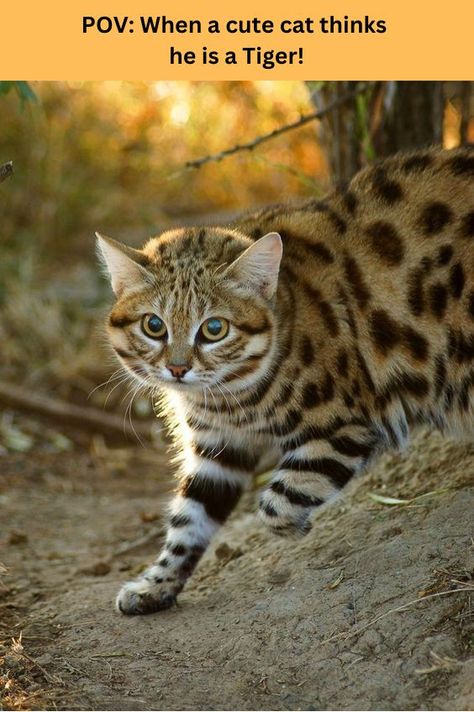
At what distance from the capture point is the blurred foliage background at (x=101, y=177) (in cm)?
873

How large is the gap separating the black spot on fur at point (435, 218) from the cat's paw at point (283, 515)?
4.31ft

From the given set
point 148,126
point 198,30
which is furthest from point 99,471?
point 148,126

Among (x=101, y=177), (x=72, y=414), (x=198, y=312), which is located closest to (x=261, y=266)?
(x=198, y=312)

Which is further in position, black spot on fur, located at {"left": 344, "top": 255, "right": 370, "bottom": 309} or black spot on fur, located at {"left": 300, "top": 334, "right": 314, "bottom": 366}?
black spot on fur, located at {"left": 344, "top": 255, "right": 370, "bottom": 309}

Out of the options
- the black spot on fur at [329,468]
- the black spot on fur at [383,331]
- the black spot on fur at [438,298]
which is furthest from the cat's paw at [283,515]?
the black spot on fur at [438,298]

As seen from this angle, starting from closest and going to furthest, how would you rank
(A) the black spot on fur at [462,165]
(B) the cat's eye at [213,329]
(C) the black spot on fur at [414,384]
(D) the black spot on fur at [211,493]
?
(B) the cat's eye at [213,329] → (C) the black spot on fur at [414,384] → (A) the black spot on fur at [462,165] → (D) the black spot on fur at [211,493]

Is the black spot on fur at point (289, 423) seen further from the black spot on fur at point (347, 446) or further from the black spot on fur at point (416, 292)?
the black spot on fur at point (416, 292)

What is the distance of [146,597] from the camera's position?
452 cm

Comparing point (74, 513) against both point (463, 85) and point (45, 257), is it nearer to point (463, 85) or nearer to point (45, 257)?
point (463, 85)

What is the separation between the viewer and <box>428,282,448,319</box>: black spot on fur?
443cm

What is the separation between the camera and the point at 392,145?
6.03 m

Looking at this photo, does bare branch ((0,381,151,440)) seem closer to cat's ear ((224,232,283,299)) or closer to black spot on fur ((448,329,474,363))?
cat's ear ((224,232,283,299))

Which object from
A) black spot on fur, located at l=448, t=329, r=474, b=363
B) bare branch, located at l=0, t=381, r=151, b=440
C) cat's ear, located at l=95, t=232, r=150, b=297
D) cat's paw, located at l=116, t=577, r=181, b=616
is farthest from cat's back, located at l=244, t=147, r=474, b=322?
bare branch, located at l=0, t=381, r=151, b=440

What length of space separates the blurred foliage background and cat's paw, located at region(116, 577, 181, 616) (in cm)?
379
